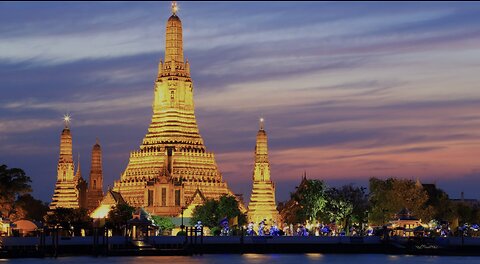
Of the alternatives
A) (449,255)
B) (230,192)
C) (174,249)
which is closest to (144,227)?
(174,249)

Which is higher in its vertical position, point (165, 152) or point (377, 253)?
point (165, 152)

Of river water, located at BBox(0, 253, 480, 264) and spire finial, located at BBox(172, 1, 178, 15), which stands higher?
spire finial, located at BBox(172, 1, 178, 15)

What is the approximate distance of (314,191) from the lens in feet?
498

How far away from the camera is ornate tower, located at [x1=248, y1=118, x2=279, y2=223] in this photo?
163 meters

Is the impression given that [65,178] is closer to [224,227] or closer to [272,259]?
[224,227]

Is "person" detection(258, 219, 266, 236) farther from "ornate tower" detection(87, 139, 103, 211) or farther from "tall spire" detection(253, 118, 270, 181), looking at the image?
"ornate tower" detection(87, 139, 103, 211)

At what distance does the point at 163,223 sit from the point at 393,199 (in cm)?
2727

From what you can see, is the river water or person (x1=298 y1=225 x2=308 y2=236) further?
person (x1=298 y1=225 x2=308 y2=236)

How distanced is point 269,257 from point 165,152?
150ft

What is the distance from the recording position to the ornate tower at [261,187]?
163m

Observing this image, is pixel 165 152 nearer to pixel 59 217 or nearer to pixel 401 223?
pixel 59 217

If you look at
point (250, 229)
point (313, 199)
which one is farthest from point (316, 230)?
point (250, 229)

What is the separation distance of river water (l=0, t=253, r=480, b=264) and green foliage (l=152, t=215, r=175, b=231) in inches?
993

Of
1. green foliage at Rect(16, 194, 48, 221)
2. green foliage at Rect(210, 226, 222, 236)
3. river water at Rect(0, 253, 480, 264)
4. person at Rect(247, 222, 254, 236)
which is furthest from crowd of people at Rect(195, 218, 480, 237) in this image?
green foliage at Rect(16, 194, 48, 221)
